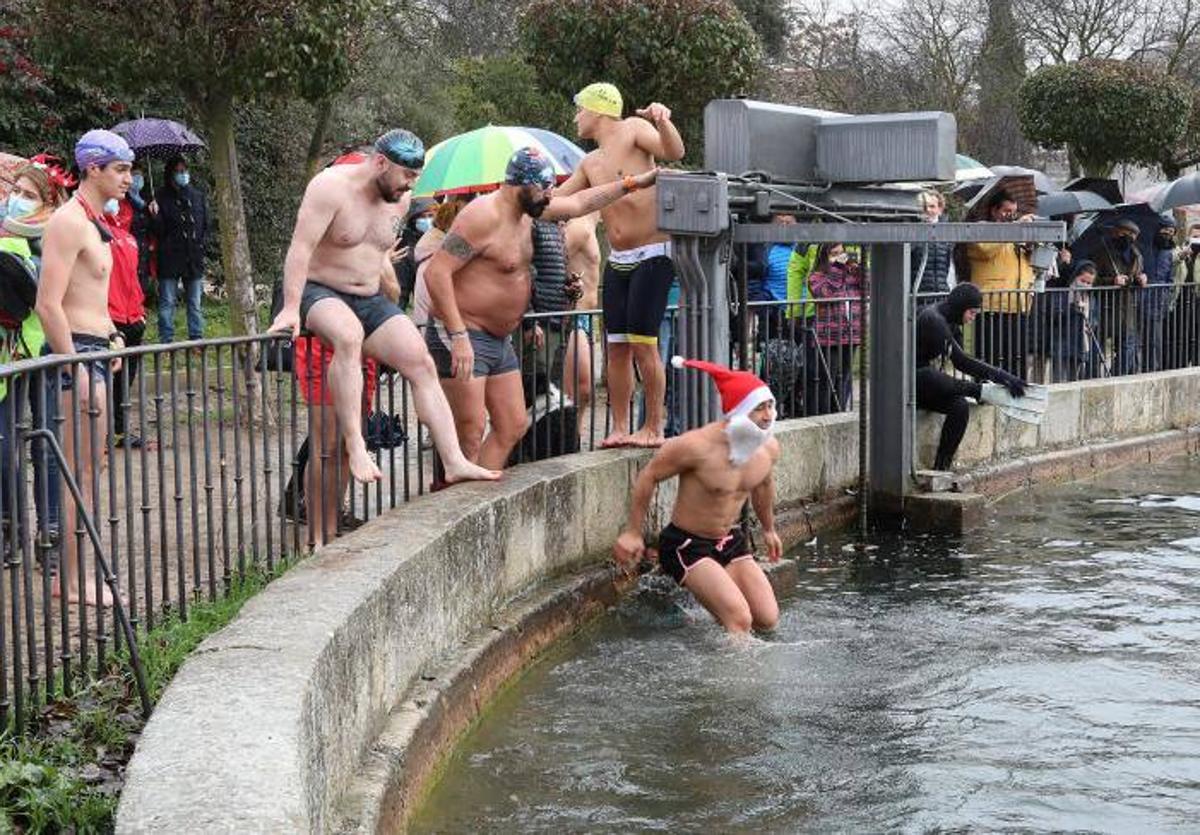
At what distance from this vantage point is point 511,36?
35.2 metres

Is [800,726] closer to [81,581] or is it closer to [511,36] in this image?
[81,581]

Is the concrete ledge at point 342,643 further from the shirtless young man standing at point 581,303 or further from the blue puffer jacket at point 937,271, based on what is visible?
the blue puffer jacket at point 937,271

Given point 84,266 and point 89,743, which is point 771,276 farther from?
point 89,743

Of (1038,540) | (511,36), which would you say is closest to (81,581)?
(1038,540)

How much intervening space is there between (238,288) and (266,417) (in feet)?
21.7

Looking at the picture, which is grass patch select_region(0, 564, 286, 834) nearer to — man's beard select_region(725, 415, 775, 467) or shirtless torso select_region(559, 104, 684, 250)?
man's beard select_region(725, 415, 775, 467)

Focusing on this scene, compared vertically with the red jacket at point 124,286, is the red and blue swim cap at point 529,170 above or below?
above

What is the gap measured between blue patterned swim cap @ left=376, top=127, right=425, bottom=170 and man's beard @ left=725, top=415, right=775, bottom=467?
2077 millimetres

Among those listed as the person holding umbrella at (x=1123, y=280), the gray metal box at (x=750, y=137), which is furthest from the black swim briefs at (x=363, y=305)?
the person holding umbrella at (x=1123, y=280)

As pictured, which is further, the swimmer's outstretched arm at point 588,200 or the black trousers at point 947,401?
the black trousers at point 947,401

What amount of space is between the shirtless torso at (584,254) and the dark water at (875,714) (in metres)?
2.20

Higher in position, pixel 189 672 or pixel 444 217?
pixel 444 217

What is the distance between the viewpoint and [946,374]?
1212cm

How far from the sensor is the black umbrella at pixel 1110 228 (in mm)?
15609
